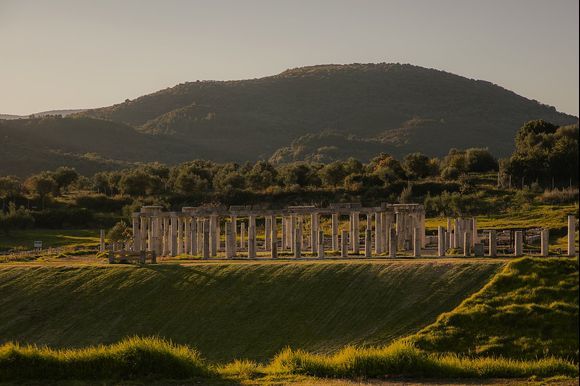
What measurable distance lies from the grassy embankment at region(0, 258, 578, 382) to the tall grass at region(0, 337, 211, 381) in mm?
30

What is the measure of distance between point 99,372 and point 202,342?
45.2ft

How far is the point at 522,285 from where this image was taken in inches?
1457

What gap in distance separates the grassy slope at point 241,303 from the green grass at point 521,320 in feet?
15.2

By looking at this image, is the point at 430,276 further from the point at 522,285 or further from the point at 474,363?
the point at 474,363

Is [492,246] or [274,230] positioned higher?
[274,230]

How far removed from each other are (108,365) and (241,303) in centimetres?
1760

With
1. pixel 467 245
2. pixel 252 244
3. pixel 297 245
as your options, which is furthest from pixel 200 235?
pixel 467 245

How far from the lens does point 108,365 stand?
A: 28.7m

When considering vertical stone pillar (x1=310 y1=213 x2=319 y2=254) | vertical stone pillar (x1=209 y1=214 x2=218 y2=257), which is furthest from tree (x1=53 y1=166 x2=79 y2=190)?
vertical stone pillar (x1=310 y1=213 x2=319 y2=254)

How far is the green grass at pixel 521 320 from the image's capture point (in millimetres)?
31609

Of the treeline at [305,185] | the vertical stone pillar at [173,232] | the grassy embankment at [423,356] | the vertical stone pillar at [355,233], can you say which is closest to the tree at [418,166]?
the treeline at [305,185]

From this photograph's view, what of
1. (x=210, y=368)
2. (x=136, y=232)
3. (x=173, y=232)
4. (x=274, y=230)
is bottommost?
(x=210, y=368)

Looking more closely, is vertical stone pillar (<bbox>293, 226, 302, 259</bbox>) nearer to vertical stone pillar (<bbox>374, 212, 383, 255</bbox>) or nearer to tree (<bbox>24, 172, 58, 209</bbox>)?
vertical stone pillar (<bbox>374, 212, 383, 255</bbox>)

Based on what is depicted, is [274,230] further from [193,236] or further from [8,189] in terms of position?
[8,189]
